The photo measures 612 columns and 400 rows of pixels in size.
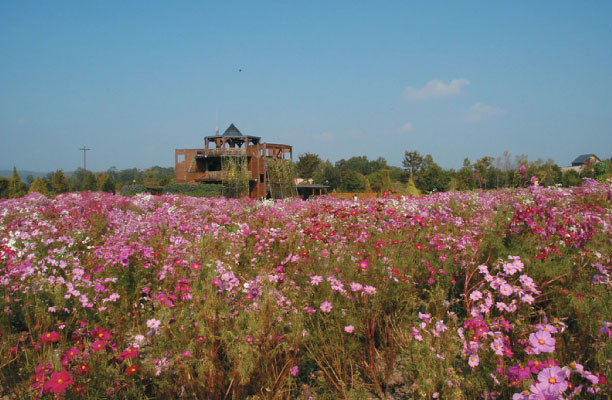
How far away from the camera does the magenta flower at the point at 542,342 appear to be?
71.9 inches

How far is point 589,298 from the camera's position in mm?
2611

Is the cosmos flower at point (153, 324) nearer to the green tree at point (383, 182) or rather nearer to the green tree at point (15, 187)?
the green tree at point (383, 182)

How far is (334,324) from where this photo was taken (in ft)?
9.07

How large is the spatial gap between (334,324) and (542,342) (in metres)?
1.38

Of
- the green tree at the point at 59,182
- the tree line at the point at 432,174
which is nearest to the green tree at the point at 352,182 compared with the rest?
the tree line at the point at 432,174

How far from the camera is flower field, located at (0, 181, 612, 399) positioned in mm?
2150

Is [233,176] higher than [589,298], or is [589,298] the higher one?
[233,176]

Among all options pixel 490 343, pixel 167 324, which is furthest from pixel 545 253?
pixel 167 324

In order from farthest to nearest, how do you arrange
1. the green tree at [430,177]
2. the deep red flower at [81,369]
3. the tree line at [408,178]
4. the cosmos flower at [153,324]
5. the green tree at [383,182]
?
the green tree at [430,177] → the tree line at [408,178] → the green tree at [383,182] → the cosmos flower at [153,324] → the deep red flower at [81,369]

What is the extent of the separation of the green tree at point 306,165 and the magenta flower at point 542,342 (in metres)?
59.0

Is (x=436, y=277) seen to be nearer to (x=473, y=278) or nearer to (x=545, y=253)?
(x=473, y=278)

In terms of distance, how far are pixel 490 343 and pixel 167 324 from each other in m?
2.06

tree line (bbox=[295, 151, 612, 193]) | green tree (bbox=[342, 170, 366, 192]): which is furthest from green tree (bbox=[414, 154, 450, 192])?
green tree (bbox=[342, 170, 366, 192])

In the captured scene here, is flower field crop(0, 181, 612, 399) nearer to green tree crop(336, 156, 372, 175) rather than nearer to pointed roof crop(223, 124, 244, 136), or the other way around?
pointed roof crop(223, 124, 244, 136)
